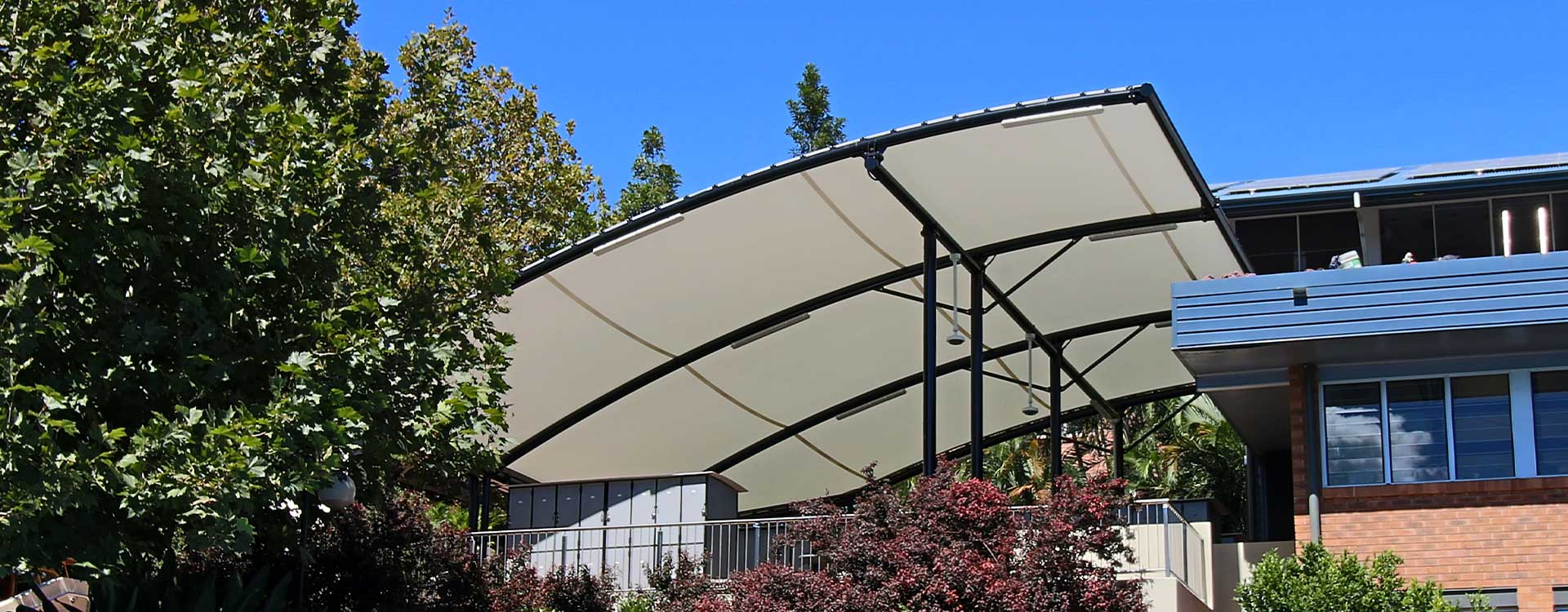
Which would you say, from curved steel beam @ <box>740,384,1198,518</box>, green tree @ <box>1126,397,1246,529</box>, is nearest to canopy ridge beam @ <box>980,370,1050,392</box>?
curved steel beam @ <box>740,384,1198,518</box>

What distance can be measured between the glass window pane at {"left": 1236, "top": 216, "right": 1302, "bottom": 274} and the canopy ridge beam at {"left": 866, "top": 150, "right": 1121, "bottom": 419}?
3.33m

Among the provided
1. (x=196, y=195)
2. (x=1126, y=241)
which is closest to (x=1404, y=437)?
(x=1126, y=241)

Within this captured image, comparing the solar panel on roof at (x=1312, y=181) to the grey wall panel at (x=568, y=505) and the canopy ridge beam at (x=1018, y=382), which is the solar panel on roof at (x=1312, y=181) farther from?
the grey wall panel at (x=568, y=505)

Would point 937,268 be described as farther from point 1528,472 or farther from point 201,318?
point 201,318

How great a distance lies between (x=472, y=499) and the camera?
2486cm

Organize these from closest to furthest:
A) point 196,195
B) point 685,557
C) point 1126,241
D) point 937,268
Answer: point 196,195 → point 685,557 → point 1126,241 → point 937,268

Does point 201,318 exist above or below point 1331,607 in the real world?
above

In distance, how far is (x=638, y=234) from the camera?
64.8ft

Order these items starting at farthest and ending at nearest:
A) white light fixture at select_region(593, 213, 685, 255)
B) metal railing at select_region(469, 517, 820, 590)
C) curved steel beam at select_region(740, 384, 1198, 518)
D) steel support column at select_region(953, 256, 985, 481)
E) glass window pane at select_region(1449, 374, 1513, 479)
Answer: curved steel beam at select_region(740, 384, 1198, 518)
steel support column at select_region(953, 256, 985, 481)
metal railing at select_region(469, 517, 820, 590)
white light fixture at select_region(593, 213, 685, 255)
glass window pane at select_region(1449, 374, 1513, 479)

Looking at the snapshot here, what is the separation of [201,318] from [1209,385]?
10.9 meters

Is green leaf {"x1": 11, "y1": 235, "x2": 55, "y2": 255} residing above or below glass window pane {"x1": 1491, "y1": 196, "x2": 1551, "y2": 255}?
below

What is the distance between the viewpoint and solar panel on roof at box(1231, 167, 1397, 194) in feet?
69.7

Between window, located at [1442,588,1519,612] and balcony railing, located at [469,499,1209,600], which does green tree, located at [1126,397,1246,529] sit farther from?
window, located at [1442,588,1519,612]

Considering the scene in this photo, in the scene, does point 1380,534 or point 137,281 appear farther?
point 1380,534
